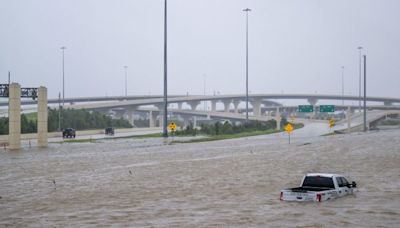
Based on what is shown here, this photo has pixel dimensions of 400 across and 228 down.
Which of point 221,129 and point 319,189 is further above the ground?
point 319,189

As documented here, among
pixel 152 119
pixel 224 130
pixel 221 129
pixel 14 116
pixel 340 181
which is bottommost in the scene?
pixel 152 119

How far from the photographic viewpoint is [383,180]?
27.5 m

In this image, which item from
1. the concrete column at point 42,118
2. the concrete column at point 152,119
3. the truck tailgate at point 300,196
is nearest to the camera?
the truck tailgate at point 300,196

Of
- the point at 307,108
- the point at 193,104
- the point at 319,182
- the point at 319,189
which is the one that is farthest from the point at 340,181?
the point at 193,104

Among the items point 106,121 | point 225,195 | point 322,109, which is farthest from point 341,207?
point 106,121

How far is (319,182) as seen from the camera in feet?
71.3

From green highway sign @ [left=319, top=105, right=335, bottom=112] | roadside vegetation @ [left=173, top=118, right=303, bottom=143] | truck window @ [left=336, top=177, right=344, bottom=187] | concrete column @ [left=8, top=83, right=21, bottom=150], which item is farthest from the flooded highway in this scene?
green highway sign @ [left=319, top=105, right=335, bottom=112]

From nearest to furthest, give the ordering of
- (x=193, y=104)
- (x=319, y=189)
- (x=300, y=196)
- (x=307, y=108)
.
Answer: (x=300, y=196), (x=319, y=189), (x=307, y=108), (x=193, y=104)

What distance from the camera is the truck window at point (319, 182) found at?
850 inches

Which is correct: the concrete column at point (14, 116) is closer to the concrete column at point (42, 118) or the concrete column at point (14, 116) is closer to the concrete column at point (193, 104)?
the concrete column at point (42, 118)

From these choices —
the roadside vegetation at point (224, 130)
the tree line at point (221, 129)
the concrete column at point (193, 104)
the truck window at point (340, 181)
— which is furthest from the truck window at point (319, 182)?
the concrete column at point (193, 104)

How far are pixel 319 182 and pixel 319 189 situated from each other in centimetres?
58

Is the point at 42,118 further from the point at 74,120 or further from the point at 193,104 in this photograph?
the point at 193,104

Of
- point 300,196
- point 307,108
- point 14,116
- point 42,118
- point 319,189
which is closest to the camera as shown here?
point 300,196
